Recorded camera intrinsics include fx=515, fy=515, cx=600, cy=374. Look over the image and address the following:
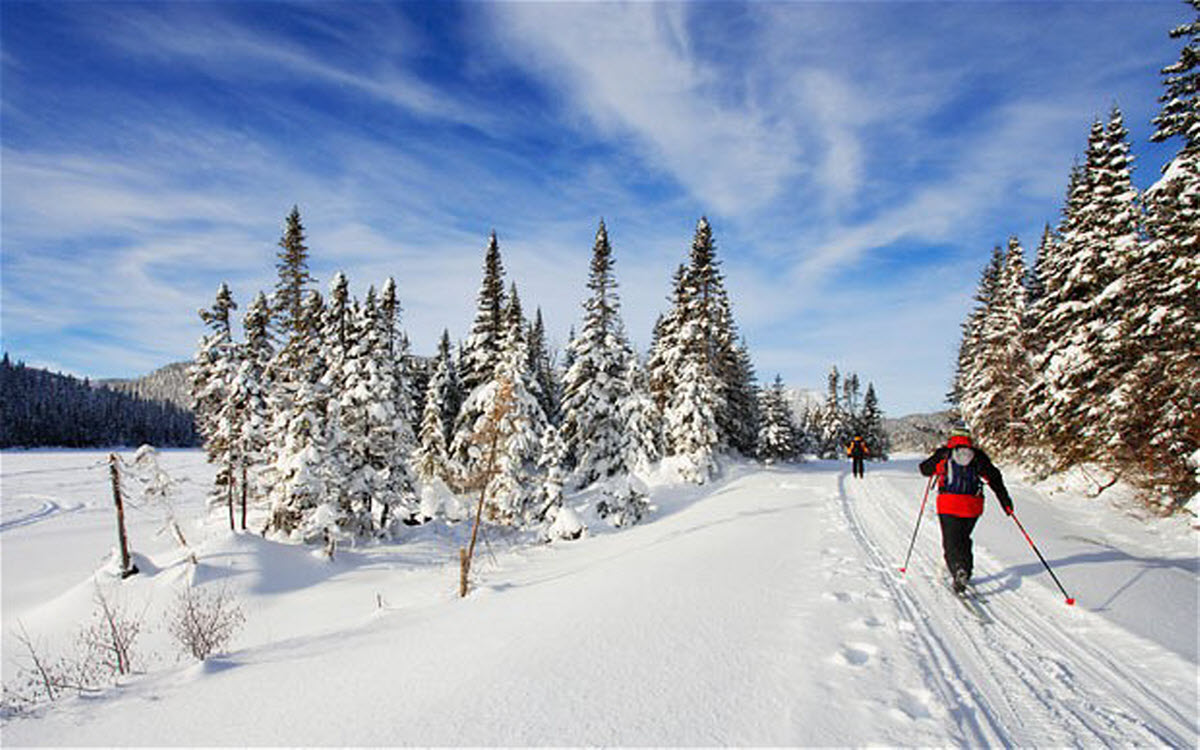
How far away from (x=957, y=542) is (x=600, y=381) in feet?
72.7

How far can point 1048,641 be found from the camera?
564cm

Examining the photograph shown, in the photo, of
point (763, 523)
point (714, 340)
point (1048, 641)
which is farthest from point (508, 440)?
point (1048, 641)

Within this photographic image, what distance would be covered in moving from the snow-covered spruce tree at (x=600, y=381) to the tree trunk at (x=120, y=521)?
735 inches

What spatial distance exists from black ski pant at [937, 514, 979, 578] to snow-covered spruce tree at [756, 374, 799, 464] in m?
36.1

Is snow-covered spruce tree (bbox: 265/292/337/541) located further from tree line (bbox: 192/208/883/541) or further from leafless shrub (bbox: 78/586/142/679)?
leafless shrub (bbox: 78/586/142/679)

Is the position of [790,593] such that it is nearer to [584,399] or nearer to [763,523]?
[763,523]

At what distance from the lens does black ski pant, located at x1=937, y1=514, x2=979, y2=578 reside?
7.28m

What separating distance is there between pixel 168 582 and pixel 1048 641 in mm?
27175

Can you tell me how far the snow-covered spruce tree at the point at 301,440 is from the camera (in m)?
24.3

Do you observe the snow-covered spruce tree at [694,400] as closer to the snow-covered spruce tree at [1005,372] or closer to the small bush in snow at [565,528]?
the small bush in snow at [565,528]

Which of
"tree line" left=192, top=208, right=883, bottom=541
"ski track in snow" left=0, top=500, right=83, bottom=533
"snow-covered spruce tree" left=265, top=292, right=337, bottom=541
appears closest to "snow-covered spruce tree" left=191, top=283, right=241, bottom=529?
"tree line" left=192, top=208, right=883, bottom=541

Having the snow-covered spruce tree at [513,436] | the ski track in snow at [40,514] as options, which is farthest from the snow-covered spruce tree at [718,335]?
the ski track in snow at [40,514]

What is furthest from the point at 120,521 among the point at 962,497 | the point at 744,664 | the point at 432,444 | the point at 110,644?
the point at 962,497

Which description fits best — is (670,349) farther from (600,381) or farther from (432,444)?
(432,444)
